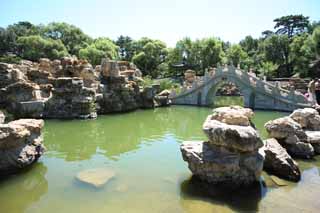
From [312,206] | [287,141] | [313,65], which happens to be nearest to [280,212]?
[312,206]

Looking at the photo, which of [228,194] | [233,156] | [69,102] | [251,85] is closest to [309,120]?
[233,156]

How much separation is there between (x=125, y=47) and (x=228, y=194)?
47.2 meters

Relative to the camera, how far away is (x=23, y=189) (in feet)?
23.1

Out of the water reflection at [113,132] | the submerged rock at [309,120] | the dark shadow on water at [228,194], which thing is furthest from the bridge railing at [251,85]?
the dark shadow on water at [228,194]

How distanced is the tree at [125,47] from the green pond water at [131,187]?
38713 mm

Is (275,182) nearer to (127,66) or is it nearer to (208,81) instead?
(208,81)

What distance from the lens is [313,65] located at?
99.1 ft

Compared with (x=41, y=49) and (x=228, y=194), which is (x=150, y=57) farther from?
(x=228, y=194)

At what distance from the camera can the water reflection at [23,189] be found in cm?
618

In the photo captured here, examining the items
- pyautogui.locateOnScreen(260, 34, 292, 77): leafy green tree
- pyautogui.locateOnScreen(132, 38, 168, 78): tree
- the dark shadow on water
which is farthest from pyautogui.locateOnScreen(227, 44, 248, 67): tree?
the dark shadow on water

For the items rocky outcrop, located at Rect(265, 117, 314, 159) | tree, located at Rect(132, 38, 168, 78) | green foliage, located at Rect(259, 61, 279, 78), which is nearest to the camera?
rocky outcrop, located at Rect(265, 117, 314, 159)

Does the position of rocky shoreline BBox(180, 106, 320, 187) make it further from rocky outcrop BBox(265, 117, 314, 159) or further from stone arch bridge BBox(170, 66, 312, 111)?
stone arch bridge BBox(170, 66, 312, 111)

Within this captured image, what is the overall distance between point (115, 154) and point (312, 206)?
6.28 m

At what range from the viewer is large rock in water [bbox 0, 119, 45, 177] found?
7.45 metres
